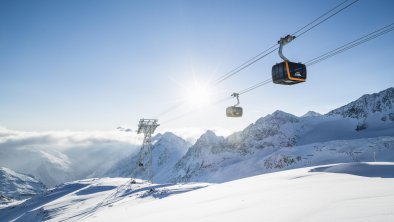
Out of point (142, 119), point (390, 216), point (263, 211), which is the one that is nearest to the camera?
point (390, 216)

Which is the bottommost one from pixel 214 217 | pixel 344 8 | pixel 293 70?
pixel 214 217

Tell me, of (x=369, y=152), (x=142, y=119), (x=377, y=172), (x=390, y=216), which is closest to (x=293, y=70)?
(x=377, y=172)

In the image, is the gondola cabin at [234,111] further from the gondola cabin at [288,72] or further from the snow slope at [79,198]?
the snow slope at [79,198]

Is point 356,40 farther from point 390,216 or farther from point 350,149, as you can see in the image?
point 350,149

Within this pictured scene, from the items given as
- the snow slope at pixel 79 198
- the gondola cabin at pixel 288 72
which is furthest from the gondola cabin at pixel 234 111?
the snow slope at pixel 79 198

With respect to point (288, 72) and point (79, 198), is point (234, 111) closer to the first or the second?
point (288, 72)

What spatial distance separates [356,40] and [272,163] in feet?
625

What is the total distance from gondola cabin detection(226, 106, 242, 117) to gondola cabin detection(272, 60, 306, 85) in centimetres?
667

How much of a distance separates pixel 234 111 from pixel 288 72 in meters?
7.74

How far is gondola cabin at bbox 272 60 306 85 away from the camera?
13617 mm

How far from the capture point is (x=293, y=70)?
13750 mm

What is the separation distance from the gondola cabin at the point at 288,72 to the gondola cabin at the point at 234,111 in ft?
21.9

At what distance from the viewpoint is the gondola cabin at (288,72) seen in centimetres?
1362

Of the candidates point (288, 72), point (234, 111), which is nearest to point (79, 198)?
point (234, 111)
